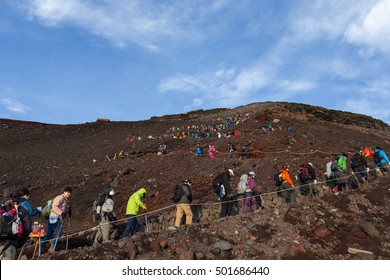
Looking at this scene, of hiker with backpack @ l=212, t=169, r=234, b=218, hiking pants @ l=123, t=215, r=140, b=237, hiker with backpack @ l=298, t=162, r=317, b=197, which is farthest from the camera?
hiker with backpack @ l=298, t=162, r=317, b=197

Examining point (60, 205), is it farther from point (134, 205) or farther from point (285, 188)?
point (285, 188)

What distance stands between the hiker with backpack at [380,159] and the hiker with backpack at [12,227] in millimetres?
14779

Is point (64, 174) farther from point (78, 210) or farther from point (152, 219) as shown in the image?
point (152, 219)

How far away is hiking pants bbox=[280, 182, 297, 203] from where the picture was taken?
46.4ft

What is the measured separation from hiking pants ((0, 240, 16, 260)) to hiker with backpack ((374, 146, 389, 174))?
49.7ft

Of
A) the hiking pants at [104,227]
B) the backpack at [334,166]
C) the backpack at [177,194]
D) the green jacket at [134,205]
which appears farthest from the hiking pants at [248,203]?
the hiking pants at [104,227]

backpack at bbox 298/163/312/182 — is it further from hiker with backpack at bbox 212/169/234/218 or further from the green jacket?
the green jacket

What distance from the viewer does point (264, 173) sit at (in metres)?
22.8

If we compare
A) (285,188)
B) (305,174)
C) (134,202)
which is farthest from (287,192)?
(134,202)

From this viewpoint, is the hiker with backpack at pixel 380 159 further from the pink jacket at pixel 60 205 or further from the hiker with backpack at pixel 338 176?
the pink jacket at pixel 60 205

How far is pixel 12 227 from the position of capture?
7852 millimetres

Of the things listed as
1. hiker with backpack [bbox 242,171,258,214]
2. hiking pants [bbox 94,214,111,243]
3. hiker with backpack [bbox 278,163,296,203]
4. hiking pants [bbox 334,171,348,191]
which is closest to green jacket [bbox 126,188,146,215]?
hiking pants [bbox 94,214,111,243]

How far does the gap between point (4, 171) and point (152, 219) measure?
25633 millimetres
